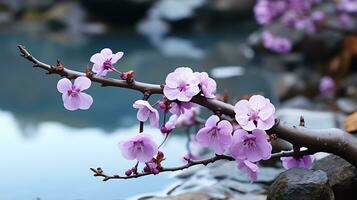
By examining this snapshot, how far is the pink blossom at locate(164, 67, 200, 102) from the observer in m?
1.19

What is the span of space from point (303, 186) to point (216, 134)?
0.29 meters

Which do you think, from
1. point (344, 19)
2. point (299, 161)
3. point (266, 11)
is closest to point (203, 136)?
point (299, 161)

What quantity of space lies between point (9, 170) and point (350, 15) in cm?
468

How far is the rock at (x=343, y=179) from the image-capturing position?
151 cm

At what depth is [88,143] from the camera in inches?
128

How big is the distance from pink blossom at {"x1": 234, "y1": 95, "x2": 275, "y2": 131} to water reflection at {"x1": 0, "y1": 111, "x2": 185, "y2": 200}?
1058 millimetres

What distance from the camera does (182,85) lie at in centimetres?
121

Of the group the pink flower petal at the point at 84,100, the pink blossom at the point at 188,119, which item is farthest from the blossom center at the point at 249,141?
the pink blossom at the point at 188,119

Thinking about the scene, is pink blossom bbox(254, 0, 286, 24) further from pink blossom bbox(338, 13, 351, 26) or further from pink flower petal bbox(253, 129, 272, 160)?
pink flower petal bbox(253, 129, 272, 160)

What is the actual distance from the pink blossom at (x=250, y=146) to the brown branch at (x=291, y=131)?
3.8 inches

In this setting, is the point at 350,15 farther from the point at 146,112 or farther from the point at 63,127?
the point at 146,112

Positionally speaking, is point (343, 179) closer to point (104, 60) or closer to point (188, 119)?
point (104, 60)

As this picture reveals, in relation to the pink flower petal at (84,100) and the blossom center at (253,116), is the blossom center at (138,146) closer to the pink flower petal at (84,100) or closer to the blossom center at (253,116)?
the pink flower petal at (84,100)

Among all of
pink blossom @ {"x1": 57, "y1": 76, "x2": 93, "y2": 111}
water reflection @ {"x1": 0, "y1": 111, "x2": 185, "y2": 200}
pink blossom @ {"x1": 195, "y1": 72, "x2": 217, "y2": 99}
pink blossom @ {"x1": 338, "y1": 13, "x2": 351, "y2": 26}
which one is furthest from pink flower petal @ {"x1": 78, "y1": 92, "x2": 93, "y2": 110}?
pink blossom @ {"x1": 338, "y1": 13, "x2": 351, "y2": 26}
